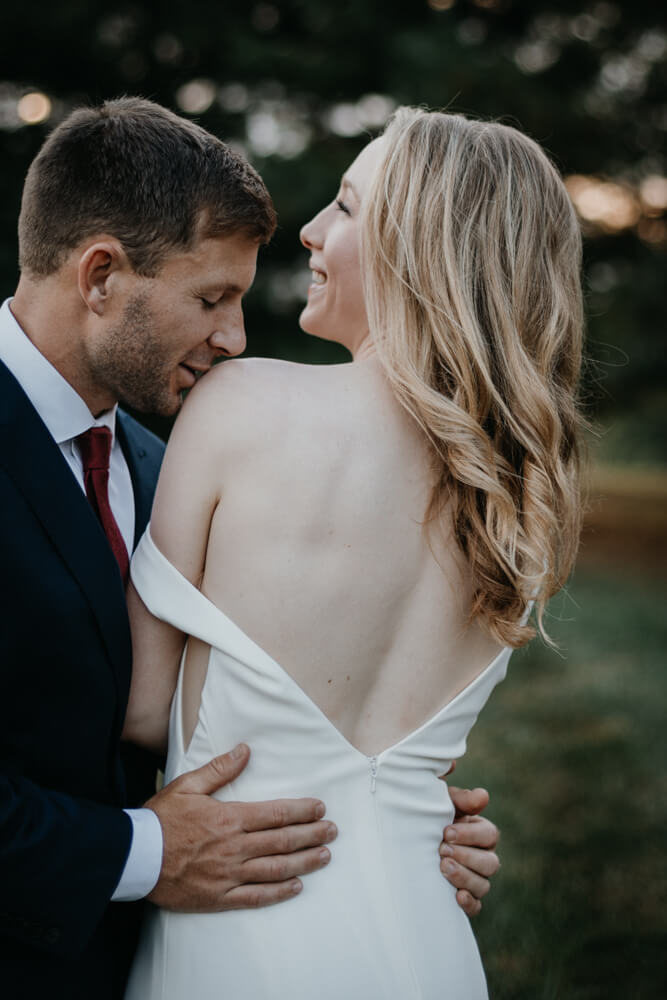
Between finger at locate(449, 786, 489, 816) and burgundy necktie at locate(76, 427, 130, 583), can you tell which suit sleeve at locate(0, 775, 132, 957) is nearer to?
burgundy necktie at locate(76, 427, 130, 583)

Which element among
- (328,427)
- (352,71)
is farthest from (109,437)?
(352,71)

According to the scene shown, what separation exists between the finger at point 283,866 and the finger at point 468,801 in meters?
0.51

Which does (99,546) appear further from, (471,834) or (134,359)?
(471,834)

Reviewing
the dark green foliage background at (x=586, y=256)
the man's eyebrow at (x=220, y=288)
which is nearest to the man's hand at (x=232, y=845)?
the man's eyebrow at (x=220, y=288)

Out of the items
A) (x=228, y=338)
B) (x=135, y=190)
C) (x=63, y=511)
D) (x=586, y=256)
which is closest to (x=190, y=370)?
(x=228, y=338)

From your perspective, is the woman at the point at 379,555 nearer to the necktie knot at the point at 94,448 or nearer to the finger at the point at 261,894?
the finger at the point at 261,894

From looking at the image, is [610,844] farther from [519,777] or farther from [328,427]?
[328,427]

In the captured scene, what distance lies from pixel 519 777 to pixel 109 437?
4.81 metres

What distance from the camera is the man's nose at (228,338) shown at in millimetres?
2441

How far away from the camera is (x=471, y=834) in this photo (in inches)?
88.7

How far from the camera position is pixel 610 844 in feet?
18.1

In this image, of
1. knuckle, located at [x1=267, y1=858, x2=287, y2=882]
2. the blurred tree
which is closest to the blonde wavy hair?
knuckle, located at [x1=267, y1=858, x2=287, y2=882]

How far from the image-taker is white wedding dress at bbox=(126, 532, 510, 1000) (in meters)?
1.93

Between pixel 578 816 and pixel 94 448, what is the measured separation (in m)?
4.50
